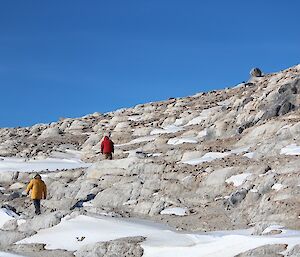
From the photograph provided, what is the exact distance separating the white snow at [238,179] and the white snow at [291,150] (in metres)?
2.90

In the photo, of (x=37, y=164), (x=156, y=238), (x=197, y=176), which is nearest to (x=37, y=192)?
(x=197, y=176)

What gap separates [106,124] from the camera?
58.8 metres

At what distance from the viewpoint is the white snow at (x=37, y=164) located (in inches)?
1486

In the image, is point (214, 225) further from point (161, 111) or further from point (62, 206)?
point (161, 111)

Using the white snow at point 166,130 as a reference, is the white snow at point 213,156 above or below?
below

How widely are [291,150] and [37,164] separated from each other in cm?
1849

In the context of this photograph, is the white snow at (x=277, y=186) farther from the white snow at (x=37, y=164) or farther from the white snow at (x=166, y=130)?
the white snow at (x=166, y=130)

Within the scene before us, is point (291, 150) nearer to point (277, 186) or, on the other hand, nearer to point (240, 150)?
point (240, 150)

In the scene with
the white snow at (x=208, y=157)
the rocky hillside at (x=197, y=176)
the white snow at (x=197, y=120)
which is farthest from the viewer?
the white snow at (x=197, y=120)

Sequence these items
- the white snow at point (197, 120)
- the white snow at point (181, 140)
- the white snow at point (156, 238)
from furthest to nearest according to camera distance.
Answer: the white snow at point (197, 120) < the white snow at point (181, 140) < the white snow at point (156, 238)

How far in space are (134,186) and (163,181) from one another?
55.1 inches

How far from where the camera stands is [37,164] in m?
39.4

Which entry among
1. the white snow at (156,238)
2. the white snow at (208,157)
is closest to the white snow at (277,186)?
the white snow at (156,238)

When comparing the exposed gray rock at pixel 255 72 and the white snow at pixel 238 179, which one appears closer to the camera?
the white snow at pixel 238 179
